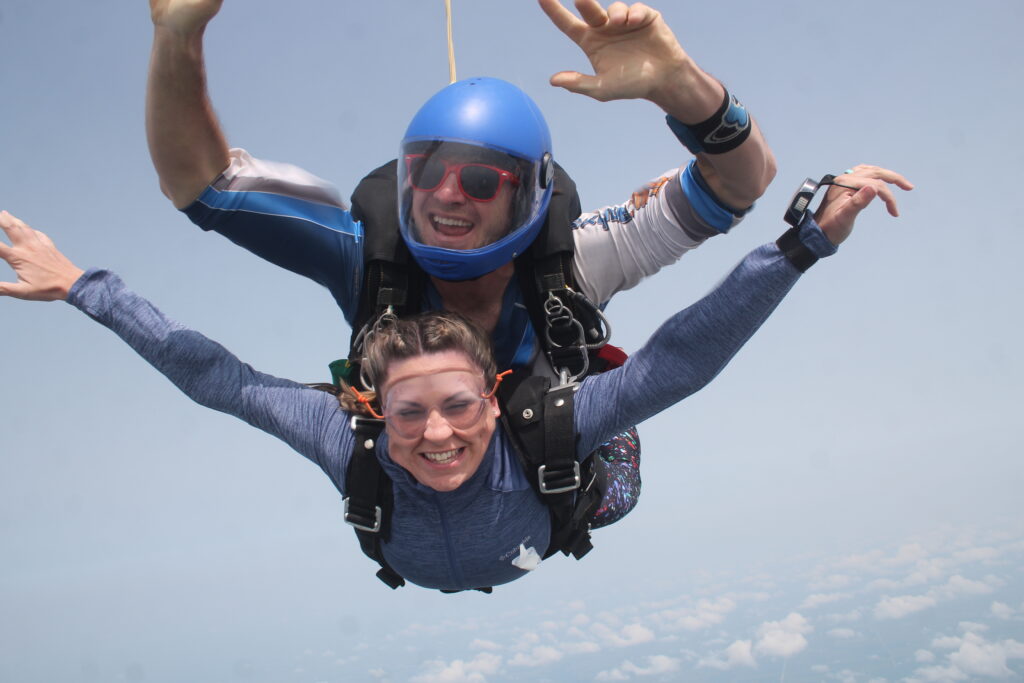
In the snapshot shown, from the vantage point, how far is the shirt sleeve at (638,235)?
278 cm

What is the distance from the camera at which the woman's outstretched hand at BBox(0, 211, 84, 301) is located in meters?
2.46

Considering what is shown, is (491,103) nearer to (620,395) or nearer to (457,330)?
(457,330)

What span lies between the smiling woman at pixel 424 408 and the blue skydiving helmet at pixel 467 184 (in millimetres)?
256

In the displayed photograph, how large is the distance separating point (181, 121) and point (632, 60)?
1.44 meters

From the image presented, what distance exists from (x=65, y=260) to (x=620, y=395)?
204 cm

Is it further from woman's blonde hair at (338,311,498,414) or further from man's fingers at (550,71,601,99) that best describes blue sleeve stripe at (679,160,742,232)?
woman's blonde hair at (338,311,498,414)

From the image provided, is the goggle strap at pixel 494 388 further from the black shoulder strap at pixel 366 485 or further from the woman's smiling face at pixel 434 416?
the black shoulder strap at pixel 366 485

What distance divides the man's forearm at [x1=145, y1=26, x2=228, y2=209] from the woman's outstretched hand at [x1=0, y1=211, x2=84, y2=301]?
48 cm

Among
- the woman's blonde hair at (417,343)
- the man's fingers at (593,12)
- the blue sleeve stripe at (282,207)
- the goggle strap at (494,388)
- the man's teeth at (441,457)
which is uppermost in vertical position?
the blue sleeve stripe at (282,207)

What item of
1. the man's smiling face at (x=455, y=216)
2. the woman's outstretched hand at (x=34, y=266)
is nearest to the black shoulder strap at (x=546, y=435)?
the man's smiling face at (x=455, y=216)

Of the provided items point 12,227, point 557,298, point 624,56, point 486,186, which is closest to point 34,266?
point 12,227

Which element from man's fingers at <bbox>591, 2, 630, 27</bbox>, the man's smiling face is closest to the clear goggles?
the man's smiling face

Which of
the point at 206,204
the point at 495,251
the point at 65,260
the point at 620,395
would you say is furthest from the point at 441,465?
the point at 65,260

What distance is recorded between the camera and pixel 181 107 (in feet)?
7.40
